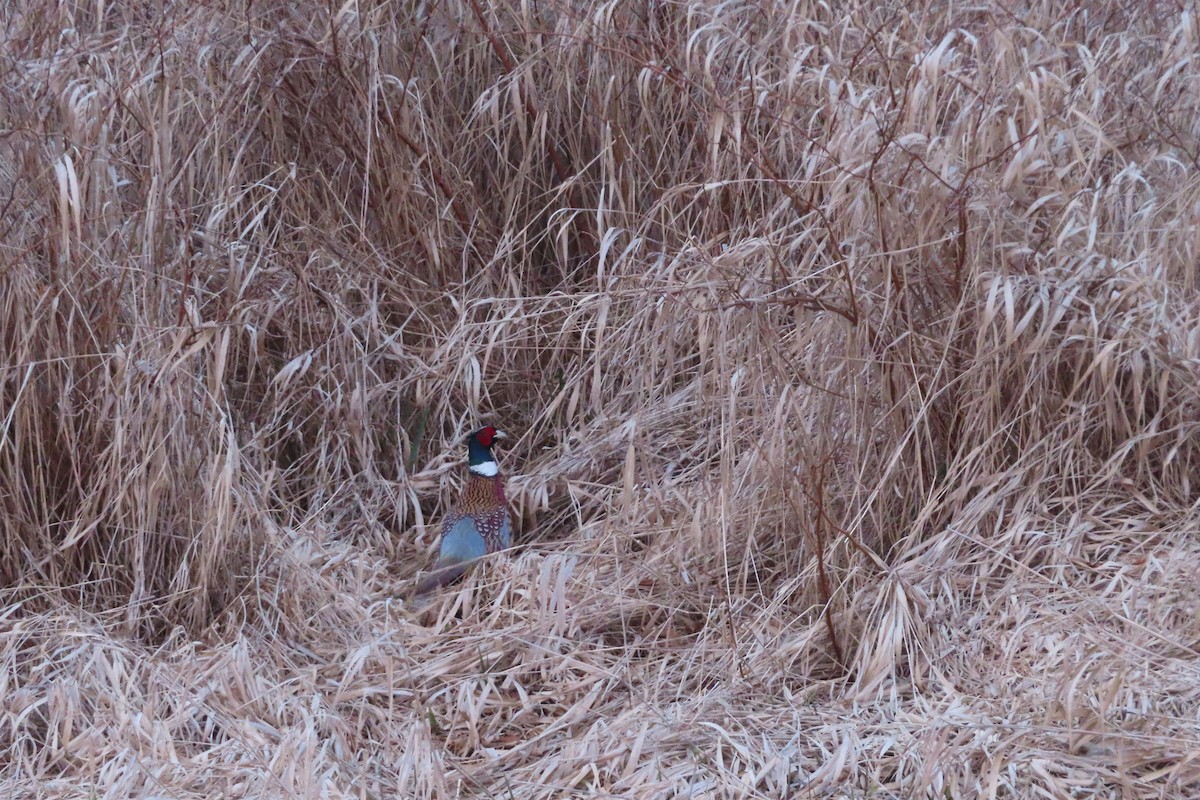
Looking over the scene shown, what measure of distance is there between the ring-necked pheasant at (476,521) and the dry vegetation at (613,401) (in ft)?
0.30

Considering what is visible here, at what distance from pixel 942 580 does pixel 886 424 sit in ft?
1.19

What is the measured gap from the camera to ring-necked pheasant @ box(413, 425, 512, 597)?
3150 mm

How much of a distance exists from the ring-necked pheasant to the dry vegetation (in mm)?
93

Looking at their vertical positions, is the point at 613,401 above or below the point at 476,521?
above

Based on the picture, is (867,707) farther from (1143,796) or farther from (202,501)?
(202,501)

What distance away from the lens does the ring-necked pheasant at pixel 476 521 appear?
10.3 feet

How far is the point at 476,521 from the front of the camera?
3.32m

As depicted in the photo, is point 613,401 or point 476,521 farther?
point 613,401

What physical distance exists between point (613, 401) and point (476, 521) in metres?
0.48

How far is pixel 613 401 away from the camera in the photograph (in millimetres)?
3438

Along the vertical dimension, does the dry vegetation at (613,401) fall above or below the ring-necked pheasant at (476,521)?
above

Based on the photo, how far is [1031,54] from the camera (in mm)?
3096

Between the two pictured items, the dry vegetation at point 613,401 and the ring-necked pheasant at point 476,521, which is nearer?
the dry vegetation at point 613,401

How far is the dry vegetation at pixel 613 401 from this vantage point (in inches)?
97.3
